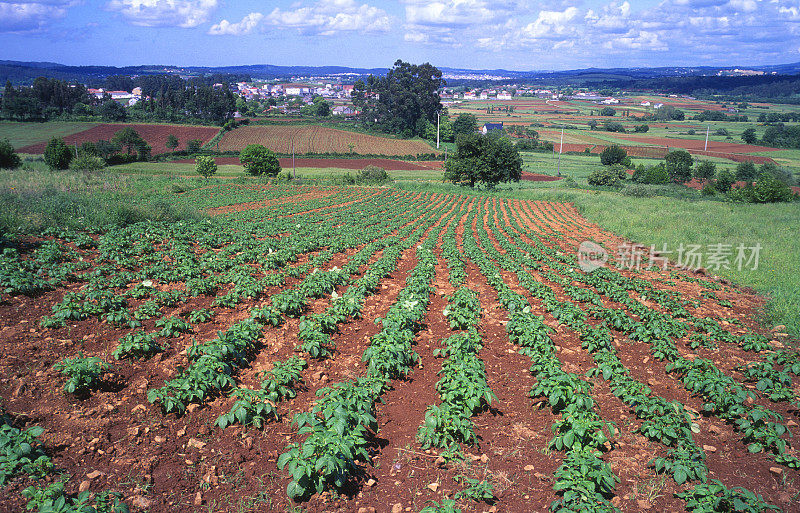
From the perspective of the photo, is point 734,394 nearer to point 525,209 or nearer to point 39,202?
point 39,202

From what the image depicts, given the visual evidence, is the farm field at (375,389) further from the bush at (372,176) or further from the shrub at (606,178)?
the shrub at (606,178)

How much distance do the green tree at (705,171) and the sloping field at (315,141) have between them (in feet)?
148

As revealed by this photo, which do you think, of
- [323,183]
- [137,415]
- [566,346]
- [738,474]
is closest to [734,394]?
[738,474]

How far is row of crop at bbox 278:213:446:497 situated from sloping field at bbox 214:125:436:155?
7443 cm

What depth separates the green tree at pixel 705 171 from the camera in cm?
6531

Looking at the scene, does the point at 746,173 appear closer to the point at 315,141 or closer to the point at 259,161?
the point at 259,161

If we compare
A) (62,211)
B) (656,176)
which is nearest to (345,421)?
(62,211)

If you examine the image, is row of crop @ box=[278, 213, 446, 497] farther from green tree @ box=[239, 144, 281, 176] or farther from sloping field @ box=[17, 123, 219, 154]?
sloping field @ box=[17, 123, 219, 154]

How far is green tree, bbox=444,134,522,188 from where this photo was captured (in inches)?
2115

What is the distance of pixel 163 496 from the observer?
190 inches

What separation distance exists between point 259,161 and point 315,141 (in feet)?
106

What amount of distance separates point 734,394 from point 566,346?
114 inches

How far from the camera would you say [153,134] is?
263ft

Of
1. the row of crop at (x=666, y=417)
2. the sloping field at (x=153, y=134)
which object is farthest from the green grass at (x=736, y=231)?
the sloping field at (x=153, y=134)
